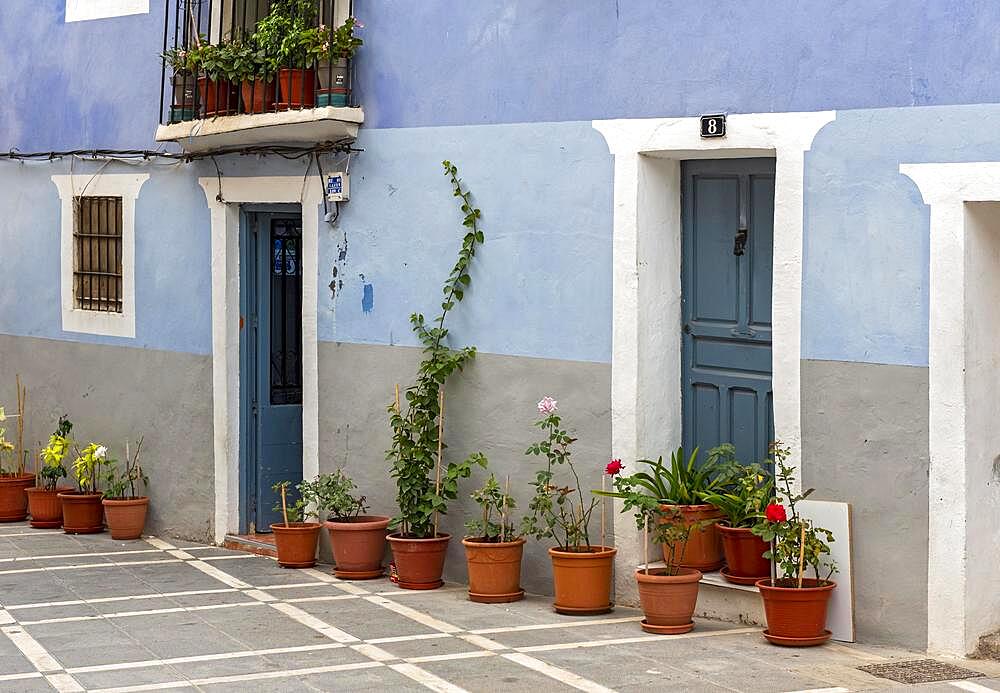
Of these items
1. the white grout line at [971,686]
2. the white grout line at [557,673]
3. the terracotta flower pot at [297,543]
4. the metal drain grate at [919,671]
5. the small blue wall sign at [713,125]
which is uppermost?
the small blue wall sign at [713,125]

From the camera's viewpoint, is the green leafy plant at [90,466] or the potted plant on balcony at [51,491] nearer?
the green leafy plant at [90,466]

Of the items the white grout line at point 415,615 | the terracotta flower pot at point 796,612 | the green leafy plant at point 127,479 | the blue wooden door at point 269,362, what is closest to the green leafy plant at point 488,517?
the white grout line at point 415,615

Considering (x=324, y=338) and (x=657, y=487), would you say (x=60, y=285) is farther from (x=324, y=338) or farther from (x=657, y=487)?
(x=657, y=487)

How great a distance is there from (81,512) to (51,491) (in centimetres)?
48

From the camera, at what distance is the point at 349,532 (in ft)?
32.3

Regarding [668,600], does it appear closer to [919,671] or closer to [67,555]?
[919,671]

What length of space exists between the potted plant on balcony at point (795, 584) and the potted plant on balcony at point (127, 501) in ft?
18.3

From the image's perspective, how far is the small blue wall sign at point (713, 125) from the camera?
827cm

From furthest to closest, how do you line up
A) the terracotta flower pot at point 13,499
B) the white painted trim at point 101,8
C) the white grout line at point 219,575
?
the terracotta flower pot at point 13,499 → the white painted trim at point 101,8 → the white grout line at point 219,575

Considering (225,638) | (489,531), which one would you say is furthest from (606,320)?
(225,638)

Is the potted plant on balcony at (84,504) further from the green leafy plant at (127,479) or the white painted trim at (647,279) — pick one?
the white painted trim at (647,279)

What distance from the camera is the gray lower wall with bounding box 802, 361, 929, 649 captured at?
25.1 feet

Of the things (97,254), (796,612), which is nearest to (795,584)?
(796,612)

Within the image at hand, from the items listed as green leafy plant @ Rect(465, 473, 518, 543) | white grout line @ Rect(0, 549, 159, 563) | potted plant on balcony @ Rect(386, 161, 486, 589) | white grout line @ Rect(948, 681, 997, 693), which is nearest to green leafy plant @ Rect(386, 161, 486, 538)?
potted plant on balcony @ Rect(386, 161, 486, 589)
